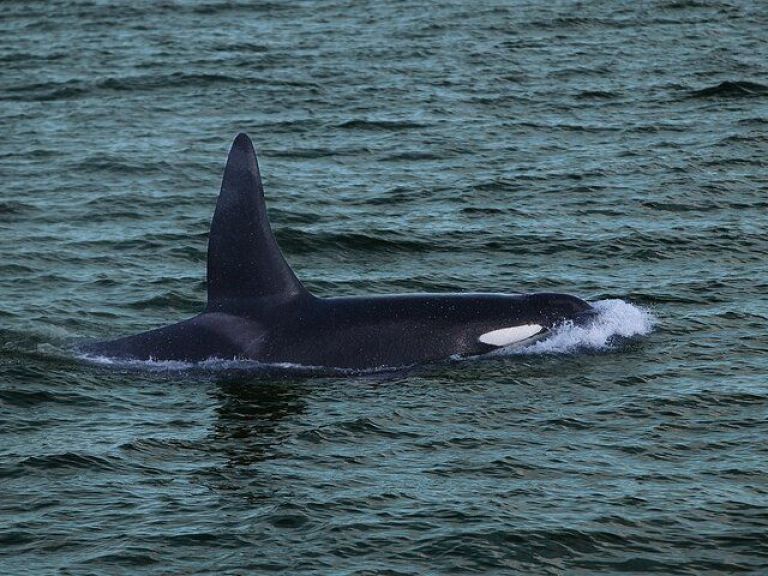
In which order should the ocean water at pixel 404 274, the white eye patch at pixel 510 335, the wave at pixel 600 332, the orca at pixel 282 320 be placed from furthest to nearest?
the wave at pixel 600 332 < the white eye patch at pixel 510 335 < the orca at pixel 282 320 < the ocean water at pixel 404 274

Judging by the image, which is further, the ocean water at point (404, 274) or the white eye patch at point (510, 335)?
the white eye patch at point (510, 335)

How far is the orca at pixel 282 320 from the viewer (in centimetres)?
1895

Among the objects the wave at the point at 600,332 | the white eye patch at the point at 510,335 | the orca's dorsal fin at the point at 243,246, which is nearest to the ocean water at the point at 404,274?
the wave at the point at 600,332

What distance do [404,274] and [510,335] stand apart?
497 centimetres

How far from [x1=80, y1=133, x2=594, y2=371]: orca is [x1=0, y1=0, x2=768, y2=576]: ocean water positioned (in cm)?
30

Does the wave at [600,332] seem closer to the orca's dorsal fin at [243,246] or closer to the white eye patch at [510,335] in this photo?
the white eye patch at [510,335]

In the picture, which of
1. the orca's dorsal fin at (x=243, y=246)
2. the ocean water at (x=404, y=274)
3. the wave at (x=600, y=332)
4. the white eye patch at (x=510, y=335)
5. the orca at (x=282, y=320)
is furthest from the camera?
the wave at (x=600, y=332)

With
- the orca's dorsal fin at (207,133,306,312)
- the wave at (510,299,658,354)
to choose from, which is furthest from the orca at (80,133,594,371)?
the wave at (510,299,658,354)

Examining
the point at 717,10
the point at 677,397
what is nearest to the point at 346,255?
the point at 677,397

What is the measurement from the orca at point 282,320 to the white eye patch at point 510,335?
1cm

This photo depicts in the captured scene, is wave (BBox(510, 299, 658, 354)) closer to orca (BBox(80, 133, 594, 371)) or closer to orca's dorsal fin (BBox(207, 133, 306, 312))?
orca (BBox(80, 133, 594, 371))

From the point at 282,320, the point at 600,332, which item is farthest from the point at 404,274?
the point at 282,320

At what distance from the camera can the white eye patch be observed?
64.0 ft

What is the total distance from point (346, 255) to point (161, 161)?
25.5 feet
